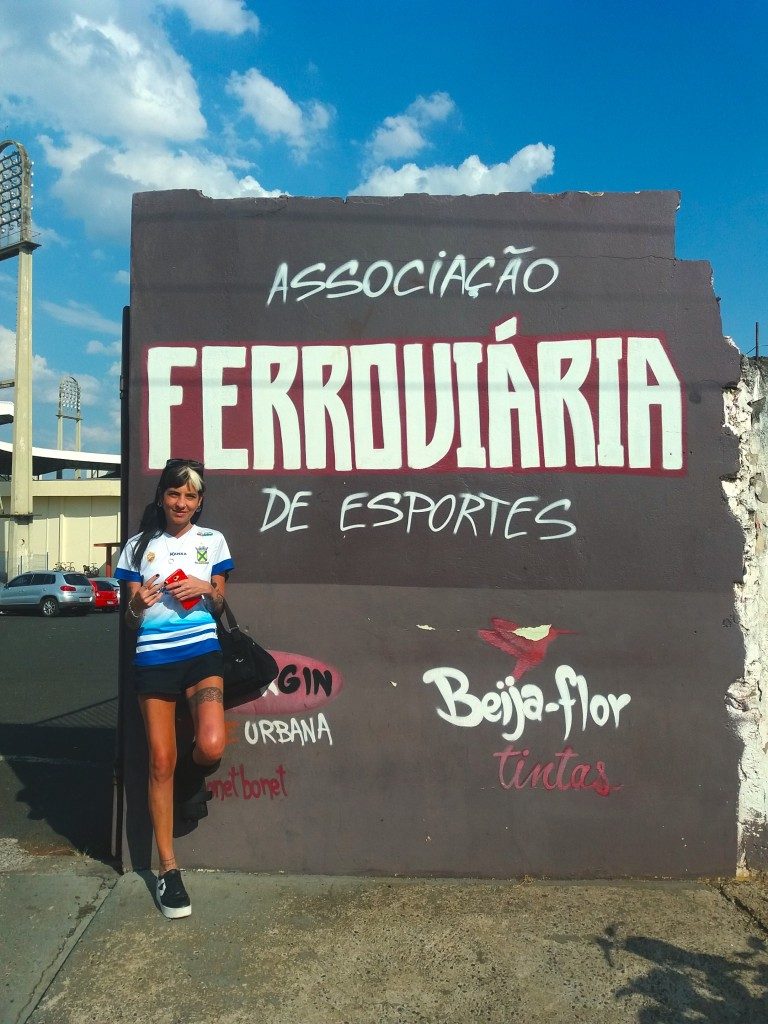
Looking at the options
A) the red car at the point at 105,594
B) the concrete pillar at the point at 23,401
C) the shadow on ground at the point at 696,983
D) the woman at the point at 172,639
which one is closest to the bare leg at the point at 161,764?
the woman at the point at 172,639

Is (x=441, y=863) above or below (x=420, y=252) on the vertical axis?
below

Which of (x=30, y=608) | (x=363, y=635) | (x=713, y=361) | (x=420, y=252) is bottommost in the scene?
(x=30, y=608)

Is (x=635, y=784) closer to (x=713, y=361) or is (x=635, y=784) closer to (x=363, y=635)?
(x=363, y=635)

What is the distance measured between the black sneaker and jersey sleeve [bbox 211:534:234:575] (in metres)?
1.32

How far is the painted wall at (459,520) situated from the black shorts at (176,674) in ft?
1.23

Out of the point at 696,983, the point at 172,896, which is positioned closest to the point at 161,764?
the point at 172,896

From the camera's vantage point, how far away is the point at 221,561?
3.76 metres

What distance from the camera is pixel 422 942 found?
3227 mm

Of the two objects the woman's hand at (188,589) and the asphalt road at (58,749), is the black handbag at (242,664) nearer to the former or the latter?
the woman's hand at (188,589)

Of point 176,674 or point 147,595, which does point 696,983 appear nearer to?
point 176,674

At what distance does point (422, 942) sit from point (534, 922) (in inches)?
19.5

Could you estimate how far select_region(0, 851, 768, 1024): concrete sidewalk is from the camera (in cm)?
283

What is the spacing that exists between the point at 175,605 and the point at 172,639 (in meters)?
0.15

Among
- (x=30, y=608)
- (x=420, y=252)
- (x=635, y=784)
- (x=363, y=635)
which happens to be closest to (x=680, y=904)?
(x=635, y=784)
